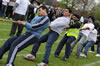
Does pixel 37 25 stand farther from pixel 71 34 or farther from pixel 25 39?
pixel 71 34

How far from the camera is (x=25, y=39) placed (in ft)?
17.4

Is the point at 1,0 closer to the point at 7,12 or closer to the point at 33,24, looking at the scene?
the point at 7,12

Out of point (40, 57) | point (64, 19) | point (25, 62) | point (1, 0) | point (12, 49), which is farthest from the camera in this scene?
point (1, 0)

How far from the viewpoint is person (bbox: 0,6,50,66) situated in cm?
510

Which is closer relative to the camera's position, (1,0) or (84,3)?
(1,0)

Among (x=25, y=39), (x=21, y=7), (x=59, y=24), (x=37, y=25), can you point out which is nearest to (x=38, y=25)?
(x=37, y=25)

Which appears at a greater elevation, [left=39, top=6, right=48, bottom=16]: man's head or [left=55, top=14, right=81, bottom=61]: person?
[left=39, top=6, right=48, bottom=16]: man's head

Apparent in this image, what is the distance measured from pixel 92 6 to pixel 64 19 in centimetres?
5372

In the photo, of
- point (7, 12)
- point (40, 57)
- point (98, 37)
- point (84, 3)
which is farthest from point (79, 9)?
point (40, 57)

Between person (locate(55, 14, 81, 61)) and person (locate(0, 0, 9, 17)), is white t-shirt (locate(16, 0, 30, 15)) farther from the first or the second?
person (locate(0, 0, 9, 17))

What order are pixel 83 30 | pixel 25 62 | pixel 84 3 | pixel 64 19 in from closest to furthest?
pixel 25 62
pixel 64 19
pixel 83 30
pixel 84 3

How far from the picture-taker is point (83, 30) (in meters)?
8.55

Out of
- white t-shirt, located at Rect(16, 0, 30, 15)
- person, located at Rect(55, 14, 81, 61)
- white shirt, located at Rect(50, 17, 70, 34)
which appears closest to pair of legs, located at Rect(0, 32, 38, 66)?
white shirt, located at Rect(50, 17, 70, 34)

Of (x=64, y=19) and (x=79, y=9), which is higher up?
(x=64, y=19)
